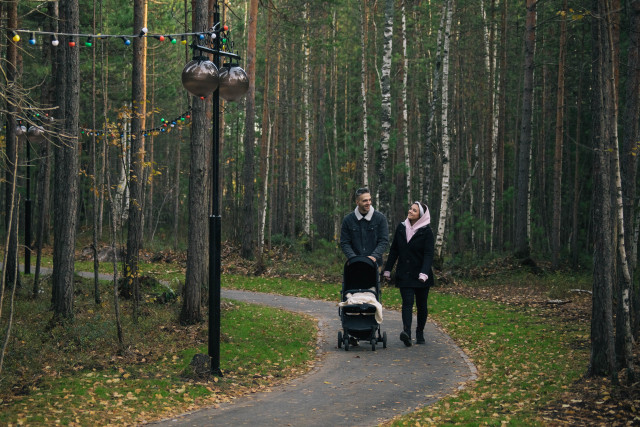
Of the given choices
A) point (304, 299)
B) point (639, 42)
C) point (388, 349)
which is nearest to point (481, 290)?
point (304, 299)

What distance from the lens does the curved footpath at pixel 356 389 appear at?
719 cm

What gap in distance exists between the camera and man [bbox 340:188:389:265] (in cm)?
1125

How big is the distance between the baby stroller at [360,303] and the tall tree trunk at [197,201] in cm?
317

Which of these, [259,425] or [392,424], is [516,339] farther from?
[259,425]

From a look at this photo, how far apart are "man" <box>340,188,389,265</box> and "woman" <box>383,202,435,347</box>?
359mm

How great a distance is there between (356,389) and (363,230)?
351cm

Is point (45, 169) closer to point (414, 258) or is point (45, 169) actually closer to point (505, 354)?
point (414, 258)

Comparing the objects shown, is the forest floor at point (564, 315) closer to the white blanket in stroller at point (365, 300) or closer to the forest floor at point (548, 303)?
the forest floor at point (548, 303)

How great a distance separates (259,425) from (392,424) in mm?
1438

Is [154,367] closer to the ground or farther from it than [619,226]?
closer to the ground

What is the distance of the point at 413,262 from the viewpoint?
37.2ft

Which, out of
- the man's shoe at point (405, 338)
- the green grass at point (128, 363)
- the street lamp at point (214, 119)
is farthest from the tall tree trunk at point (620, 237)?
the street lamp at point (214, 119)

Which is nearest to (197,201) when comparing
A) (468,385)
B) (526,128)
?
(468,385)

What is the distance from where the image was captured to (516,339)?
1213 cm
